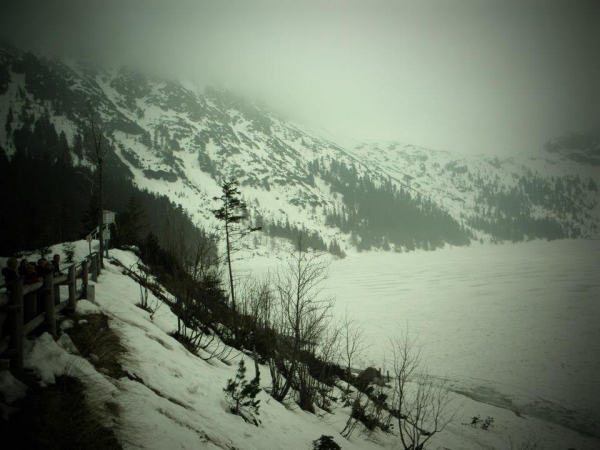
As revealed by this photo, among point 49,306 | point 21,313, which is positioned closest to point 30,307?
point 49,306

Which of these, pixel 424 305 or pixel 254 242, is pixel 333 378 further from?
pixel 254 242

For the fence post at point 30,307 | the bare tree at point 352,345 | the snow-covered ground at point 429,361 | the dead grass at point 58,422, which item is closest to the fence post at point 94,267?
the snow-covered ground at point 429,361

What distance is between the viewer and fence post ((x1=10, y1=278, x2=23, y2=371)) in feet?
12.0

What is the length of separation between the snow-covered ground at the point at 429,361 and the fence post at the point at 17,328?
194 mm

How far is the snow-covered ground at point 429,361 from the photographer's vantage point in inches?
167

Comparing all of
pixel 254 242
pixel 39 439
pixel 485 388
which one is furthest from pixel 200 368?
pixel 254 242

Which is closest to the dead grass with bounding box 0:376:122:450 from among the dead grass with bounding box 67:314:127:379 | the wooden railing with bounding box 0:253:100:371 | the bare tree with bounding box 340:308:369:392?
the wooden railing with bounding box 0:253:100:371

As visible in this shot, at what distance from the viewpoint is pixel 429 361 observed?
65.9ft

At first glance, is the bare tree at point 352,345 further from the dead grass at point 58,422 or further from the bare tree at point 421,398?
the dead grass at point 58,422

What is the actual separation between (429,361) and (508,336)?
895cm

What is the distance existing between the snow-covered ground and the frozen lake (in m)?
0.10

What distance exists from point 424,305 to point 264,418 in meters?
31.2

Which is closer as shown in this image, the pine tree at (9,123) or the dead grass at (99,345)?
the dead grass at (99,345)

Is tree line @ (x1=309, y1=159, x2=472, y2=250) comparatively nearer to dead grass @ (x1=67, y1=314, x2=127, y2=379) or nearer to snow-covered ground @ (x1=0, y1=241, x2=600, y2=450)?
snow-covered ground @ (x1=0, y1=241, x2=600, y2=450)
